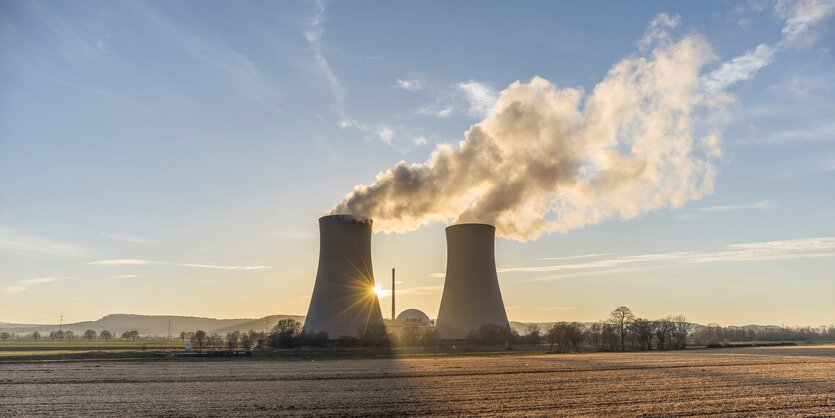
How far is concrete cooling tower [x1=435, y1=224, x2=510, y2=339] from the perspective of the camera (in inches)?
1654

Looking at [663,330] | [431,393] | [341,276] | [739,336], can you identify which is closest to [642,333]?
[663,330]

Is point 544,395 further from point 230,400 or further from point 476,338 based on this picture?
point 476,338

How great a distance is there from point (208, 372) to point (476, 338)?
23008mm

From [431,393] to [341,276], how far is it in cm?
2230

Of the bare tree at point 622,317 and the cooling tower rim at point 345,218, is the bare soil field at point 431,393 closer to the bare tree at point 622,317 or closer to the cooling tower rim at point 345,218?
the cooling tower rim at point 345,218

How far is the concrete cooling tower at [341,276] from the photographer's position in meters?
38.8

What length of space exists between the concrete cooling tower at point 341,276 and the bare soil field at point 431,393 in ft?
44.9

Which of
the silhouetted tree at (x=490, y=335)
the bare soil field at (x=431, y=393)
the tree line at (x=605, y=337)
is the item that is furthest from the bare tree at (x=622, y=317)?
the bare soil field at (x=431, y=393)

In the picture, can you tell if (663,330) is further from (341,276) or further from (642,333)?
(341,276)

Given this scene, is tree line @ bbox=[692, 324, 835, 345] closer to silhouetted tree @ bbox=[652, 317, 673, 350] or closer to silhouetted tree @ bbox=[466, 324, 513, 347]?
silhouetted tree @ bbox=[652, 317, 673, 350]

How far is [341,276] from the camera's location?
127 ft

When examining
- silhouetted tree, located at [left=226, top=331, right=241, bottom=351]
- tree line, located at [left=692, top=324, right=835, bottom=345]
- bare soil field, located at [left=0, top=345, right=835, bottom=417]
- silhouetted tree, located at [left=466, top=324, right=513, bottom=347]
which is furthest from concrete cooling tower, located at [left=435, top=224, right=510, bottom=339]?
tree line, located at [left=692, top=324, right=835, bottom=345]

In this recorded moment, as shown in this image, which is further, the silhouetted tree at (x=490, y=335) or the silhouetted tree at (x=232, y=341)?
the silhouetted tree at (x=232, y=341)

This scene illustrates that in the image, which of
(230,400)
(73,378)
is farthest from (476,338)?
(230,400)
